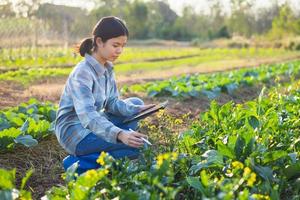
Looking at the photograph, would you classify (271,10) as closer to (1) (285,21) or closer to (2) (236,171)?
(1) (285,21)

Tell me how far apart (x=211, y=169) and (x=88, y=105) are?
1.05 m

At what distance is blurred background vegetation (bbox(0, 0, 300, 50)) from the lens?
17109 millimetres

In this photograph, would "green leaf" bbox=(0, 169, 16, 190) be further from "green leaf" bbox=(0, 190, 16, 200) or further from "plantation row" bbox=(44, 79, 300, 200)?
"plantation row" bbox=(44, 79, 300, 200)

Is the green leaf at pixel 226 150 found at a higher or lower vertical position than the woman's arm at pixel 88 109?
lower

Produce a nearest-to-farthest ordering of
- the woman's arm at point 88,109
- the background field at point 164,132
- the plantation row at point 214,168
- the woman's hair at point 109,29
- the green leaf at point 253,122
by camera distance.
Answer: the plantation row at point 214,168
the background field at point 164,132
the woman's arm at point 88,109
the woman's hair at point 109,29
the green leaf at point 253,122

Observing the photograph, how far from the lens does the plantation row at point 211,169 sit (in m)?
2.49

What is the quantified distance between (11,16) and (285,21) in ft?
88.8

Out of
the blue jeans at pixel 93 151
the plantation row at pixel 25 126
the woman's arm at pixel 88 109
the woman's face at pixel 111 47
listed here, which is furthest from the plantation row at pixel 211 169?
the plantation row at pixel 25 126

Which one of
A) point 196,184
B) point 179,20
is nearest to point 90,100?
point 196,184

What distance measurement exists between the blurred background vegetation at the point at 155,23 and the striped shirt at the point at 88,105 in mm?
12676

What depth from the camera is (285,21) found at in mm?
37938

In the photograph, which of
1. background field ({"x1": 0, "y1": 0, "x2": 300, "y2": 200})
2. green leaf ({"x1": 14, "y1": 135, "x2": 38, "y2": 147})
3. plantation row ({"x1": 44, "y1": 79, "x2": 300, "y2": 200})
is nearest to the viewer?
plantation row ({"x1": 44, "y1": 79, "x2": 300, "y2": 200})

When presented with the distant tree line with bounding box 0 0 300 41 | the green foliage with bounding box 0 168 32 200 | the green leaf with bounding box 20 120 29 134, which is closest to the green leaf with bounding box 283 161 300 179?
the green foliage with bounding box 0 168 32 200

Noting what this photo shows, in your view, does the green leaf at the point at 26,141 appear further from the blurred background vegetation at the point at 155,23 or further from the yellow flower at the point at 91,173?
the blurred background vegetation at the point at 155,23
